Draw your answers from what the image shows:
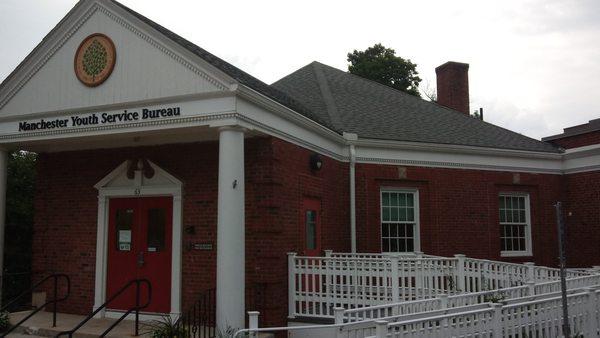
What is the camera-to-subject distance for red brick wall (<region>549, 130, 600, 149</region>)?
1606 cm

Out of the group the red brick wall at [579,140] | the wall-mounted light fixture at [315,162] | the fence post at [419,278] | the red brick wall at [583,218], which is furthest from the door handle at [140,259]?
the red brick wall at [579,140]

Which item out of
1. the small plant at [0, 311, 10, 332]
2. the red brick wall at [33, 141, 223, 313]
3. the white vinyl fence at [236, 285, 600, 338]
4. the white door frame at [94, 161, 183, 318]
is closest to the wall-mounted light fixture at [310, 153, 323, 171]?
the red brick wall at [33, 141, 223, 313]

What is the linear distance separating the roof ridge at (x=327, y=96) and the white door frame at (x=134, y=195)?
494 cm

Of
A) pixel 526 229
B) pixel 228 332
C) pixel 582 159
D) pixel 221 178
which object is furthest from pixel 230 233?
pixel 582 159

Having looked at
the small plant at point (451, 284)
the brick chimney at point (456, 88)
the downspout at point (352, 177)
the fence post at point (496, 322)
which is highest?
the brick chimney at point (456, 88)

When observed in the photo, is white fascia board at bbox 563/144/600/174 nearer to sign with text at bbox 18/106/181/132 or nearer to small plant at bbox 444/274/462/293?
small plant at bbox 444/274/462/293

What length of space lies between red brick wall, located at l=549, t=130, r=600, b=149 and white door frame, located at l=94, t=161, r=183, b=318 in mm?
11480

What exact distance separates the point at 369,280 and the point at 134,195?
4.84 m

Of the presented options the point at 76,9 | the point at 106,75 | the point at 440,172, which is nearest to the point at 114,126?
the point at 106,75

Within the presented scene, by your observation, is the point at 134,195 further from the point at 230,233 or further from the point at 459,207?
the point at 459,207

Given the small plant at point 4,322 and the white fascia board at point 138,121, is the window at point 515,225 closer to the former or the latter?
the white fascia board at point 138,121

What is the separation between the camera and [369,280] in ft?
33.8

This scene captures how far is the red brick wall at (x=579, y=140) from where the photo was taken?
16.1 m

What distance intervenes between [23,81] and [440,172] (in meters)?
9.89
